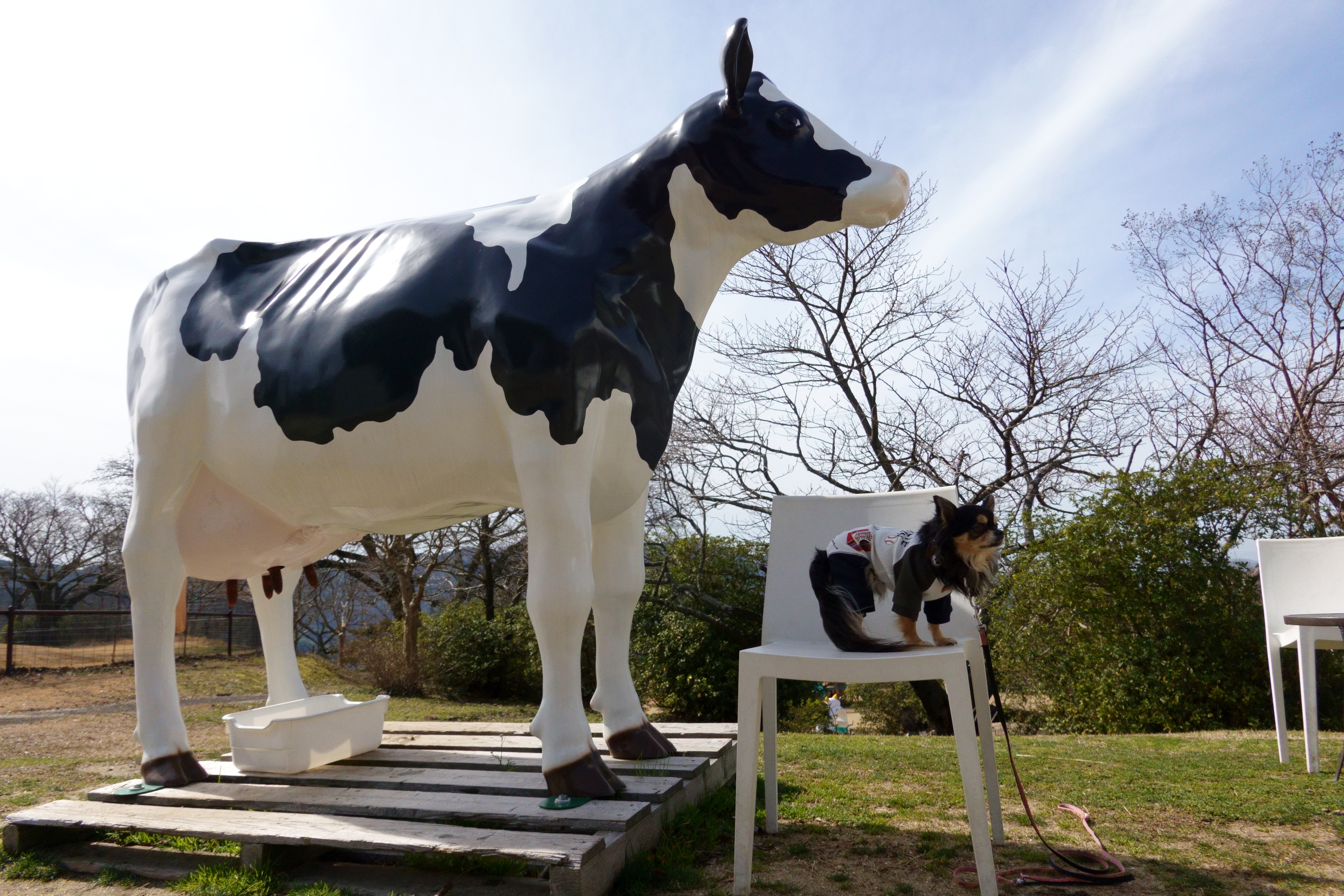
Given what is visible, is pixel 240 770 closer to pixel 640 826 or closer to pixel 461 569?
pixel 640 826

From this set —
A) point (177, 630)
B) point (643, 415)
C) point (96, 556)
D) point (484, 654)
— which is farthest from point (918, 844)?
point (96, 556)

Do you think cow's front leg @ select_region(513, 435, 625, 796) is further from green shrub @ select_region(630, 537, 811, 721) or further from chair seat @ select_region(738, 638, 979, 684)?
green shrub @ select_region(630, 537, 811, 721)

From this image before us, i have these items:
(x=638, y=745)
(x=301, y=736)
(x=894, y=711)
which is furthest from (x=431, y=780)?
(x=894, y=711)

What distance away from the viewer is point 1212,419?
37.0 feet

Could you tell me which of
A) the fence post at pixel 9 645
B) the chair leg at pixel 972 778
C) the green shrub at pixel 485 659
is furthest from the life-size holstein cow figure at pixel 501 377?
the fence post at pixel 9 645

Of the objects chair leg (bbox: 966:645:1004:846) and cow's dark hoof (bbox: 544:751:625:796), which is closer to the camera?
cow's dark hoof (bbox: 544:751:625:796)

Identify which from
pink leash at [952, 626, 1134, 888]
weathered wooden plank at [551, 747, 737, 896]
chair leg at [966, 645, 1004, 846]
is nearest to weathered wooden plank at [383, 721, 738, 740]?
weathered wooden plank at [551, 747, 737, 896]

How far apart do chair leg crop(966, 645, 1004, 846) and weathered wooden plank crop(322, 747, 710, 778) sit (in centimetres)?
102

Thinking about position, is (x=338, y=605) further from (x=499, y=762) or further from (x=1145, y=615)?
(x=499, y=762)

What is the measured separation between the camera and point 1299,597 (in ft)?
14.7

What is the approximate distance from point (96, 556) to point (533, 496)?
2500cm

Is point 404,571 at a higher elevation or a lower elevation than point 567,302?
lower

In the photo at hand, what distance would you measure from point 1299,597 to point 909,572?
10.8 ft

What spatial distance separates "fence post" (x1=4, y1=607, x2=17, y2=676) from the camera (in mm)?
10805
